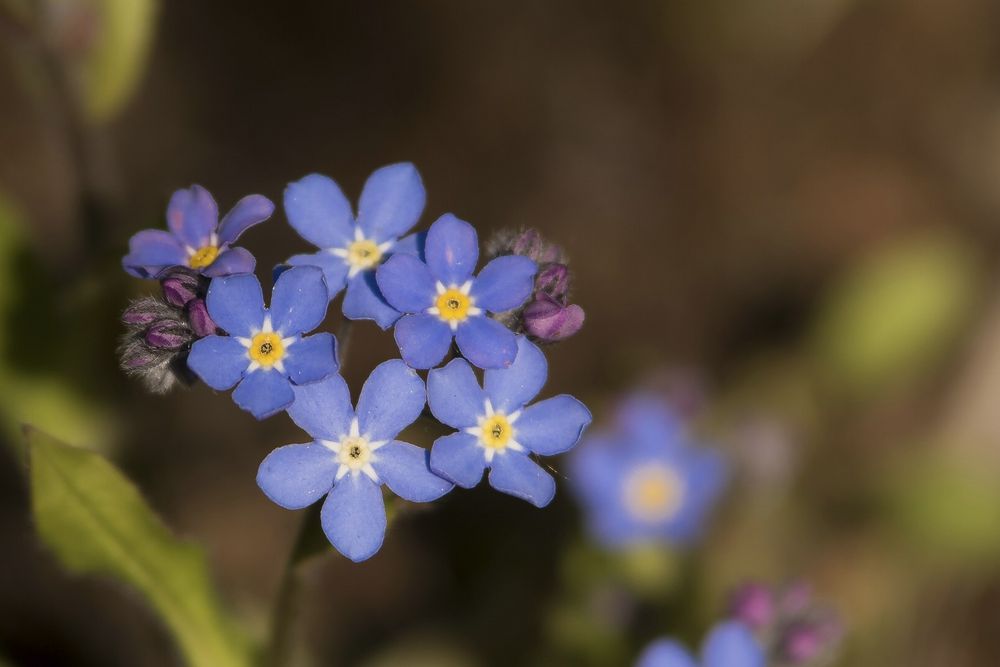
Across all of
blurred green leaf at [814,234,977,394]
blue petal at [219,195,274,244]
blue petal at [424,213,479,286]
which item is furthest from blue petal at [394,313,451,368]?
blurred green leaf at [814,234,977,394]

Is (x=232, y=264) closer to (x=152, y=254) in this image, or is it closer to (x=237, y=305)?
(x=237, y=305)

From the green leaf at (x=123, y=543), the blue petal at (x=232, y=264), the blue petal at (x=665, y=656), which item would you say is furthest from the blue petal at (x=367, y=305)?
the blue petal at (x=665, y=656)

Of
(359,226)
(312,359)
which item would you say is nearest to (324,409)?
(312,359)

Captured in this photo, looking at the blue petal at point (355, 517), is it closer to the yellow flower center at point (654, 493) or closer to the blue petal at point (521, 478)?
→ the blue petal at point (521, 478)

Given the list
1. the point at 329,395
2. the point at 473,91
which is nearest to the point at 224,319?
the point at 329,395

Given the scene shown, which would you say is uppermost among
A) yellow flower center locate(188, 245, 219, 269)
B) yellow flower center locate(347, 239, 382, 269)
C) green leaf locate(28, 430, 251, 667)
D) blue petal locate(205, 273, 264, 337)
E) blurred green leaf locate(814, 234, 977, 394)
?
blurred green leaf locate(814, 234, 977, 394)

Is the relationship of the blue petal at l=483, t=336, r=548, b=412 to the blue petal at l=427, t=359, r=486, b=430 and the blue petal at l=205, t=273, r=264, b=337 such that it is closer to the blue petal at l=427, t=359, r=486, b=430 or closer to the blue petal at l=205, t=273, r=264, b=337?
the blue petal at l=427, t=359, r=486, b=430
